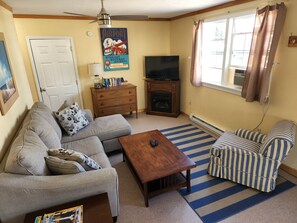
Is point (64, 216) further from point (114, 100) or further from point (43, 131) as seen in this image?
point (114, 100)

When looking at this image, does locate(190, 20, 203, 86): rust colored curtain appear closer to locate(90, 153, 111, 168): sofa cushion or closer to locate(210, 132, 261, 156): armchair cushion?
locate(210, 132, 261, 156): armchair cushion

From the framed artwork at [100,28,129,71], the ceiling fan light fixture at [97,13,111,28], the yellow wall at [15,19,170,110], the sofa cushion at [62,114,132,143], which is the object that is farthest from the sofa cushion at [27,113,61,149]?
the framed artwork at [100,28,129,71]

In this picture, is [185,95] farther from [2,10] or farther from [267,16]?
[2,10]

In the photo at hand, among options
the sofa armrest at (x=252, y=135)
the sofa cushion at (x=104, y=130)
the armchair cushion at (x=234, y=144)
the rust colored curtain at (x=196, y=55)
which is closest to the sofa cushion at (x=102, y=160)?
the sofa cushion at (x=104, y=130)

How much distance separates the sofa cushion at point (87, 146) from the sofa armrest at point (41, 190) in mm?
814

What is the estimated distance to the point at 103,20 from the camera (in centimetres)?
221

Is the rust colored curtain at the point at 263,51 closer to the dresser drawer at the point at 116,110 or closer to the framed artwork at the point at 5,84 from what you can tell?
the dresser drawer at the point at 116,110

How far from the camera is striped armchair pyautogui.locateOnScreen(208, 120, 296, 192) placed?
2.06m

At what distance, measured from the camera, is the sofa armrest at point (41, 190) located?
1.43 metres

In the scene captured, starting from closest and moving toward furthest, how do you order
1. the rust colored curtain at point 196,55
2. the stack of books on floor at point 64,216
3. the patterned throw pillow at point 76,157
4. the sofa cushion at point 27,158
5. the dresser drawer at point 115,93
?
the stack of books on floor at point 64,216
the sofa cushion at point 27,158
the patterned throw pillow at point 76,157
the rust colored curtain at point 196,55
the dresser drawer at point 115,93

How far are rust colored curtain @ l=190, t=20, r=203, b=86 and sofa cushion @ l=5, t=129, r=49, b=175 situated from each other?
318cm

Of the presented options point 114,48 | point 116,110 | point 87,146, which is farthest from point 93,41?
point 87,146

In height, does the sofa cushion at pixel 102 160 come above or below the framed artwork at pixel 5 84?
below

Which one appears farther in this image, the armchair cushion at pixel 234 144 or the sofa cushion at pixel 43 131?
the armchair cushion at pixel 234 144
